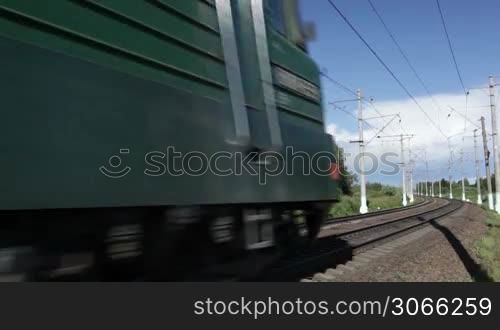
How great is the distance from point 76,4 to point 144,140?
1108mm

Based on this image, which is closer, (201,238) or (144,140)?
(144,140)

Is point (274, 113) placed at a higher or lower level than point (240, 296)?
higher

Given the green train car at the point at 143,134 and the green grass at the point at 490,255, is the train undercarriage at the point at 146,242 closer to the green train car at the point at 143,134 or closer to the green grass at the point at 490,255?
the green train car at the point at 143,134

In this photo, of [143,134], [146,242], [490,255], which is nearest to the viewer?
[143,134]

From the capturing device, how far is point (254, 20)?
6.16 meters

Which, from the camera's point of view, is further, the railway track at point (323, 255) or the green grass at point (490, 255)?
the green grass at point (490, 255)

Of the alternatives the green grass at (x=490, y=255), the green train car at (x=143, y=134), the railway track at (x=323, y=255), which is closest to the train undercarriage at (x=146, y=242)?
the green train car at (x=143, y=134)

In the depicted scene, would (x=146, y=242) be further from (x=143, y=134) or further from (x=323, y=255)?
(x=323, y=255)

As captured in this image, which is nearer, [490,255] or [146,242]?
[146,242]

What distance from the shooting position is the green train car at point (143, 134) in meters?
3.35

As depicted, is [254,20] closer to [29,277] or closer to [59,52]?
[59,52]

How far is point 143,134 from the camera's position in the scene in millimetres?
4215

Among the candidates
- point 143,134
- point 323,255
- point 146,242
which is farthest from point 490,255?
point 143,134

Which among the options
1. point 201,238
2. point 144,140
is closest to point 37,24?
point 144,140
